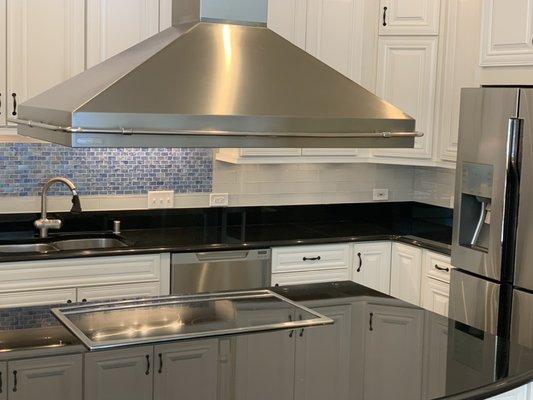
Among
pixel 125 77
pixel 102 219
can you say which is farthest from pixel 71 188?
pixel 125 77

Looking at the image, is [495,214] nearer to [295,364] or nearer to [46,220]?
[295,364]

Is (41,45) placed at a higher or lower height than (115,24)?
lower

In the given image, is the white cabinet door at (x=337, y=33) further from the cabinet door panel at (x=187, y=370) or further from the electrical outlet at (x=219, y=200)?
the cabinet door panel at (x=187, y=370)

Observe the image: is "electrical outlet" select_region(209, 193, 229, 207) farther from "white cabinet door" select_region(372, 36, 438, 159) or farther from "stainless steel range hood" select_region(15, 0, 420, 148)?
"stainless steel range hood" select_region(15, 0, 420, 148)

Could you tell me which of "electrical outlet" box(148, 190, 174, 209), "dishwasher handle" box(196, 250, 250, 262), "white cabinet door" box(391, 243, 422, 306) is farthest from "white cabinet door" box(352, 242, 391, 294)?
"electrical outlet" box(148, 190, 174, 209)

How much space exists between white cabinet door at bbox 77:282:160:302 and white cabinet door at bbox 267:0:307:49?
1569mm

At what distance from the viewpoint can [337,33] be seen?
16.1 ft

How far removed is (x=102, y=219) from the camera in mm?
4719

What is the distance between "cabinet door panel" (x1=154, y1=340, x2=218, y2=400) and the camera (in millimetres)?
2141

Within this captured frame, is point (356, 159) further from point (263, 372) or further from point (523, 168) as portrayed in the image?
point (263, 372)

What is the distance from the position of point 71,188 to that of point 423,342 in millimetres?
2273

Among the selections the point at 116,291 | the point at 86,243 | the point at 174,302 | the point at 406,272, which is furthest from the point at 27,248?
the point at 406,272

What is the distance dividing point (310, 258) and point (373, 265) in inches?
18.1

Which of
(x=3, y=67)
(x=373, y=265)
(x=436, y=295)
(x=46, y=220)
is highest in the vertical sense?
(x=3, y=67)
